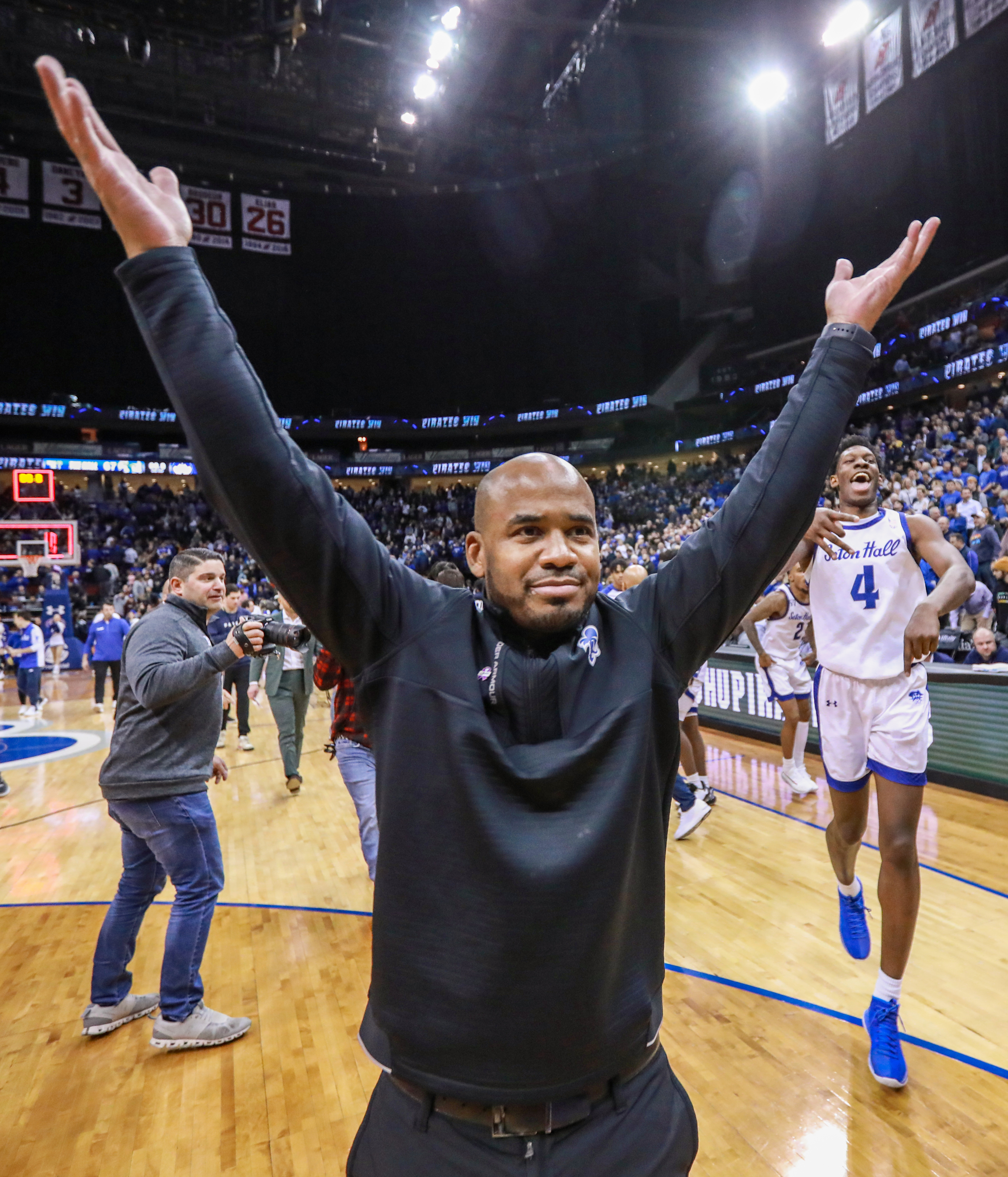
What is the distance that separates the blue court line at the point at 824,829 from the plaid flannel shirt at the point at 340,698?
3.15 m

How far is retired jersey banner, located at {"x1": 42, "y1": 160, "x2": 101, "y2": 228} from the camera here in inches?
870

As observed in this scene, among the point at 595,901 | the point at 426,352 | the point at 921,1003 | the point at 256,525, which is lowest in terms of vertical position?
the point at 921,1003

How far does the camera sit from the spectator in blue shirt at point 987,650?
7.02 m

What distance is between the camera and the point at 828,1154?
2.38m

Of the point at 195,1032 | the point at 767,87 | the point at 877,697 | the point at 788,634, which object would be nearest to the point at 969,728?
the point at 788,634

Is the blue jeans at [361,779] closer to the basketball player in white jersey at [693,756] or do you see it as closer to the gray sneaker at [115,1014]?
the gray sneaker at [115,1014]

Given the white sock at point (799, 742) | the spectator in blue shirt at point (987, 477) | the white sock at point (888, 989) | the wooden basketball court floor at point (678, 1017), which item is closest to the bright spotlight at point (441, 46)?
the spectator in blue shirt at point (987, 477)

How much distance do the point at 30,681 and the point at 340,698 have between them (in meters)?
9.40

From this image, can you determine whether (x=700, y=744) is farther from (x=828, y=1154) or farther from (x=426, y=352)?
(x=426, y=352)

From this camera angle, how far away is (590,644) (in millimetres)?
1269

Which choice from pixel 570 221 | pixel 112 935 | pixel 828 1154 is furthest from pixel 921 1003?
pixel 570 221

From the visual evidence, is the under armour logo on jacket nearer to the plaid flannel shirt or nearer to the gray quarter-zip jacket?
the gray quarter-zip jacket

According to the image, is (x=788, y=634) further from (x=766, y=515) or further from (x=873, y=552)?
(x=766, y=515)

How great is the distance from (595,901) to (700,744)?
5.18m
